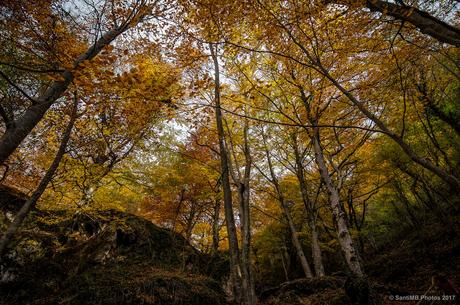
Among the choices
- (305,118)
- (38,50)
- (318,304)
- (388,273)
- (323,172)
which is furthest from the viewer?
(388,273)

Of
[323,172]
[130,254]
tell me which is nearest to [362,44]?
[323,172]

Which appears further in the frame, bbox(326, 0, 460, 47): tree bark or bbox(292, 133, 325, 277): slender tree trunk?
bbox(292, 133, 325, 277): slender tree trunk

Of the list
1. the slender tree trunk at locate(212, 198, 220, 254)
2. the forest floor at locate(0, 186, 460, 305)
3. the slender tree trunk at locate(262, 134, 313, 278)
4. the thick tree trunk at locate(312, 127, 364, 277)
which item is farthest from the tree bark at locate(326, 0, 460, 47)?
the slender tree trunk at locate(212, 198, 220, 254)

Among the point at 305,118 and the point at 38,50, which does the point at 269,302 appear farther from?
the point at 38,50

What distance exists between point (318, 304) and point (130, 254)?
5.75 m

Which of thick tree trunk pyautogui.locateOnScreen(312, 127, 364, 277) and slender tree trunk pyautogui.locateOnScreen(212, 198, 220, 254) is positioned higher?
slender tree trunk pyautogui.locateOnScreen(212, 198, 220, 254)

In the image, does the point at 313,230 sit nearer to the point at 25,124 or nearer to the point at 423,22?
the point at 423,22

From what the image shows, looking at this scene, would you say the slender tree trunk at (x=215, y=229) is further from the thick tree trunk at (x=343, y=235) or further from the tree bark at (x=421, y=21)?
the tree bark at (x=421, y=21)

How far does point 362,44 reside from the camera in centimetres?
505

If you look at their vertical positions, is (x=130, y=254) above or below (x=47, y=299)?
above

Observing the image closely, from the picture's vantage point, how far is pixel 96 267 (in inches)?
252

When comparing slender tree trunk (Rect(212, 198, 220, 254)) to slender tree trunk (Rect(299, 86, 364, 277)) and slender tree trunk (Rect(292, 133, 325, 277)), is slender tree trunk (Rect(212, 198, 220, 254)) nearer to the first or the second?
slender tree trunk (Rect(292, 133, 325, 277))

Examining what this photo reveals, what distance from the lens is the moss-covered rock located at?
5336 millimetres

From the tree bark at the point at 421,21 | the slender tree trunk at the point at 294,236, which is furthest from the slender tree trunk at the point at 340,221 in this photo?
the slender tree trunk at the point at 294,236
